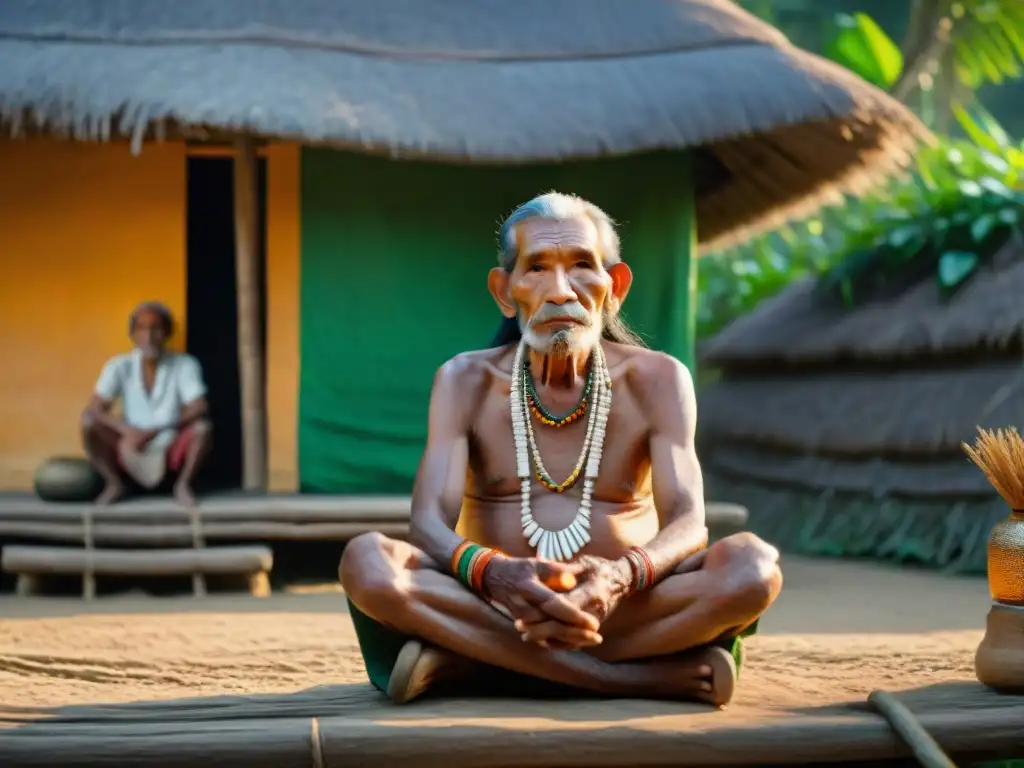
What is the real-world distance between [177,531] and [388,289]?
1.80 meters

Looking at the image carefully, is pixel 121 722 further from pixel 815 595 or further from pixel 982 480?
pixel 982 480

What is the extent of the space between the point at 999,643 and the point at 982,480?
514cm

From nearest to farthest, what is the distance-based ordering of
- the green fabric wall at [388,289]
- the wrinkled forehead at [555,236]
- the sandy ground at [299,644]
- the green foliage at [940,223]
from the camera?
1. the wrinkled forehead at [555,236]
2. the sandy ground at [299,644]
3. the green fabric wall at [388,289]
4. the green foliage at [940,223]

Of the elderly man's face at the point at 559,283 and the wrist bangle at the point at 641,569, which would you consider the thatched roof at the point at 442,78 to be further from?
the wrist bangle at the point at 641,569

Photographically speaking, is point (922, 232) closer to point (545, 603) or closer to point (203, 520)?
point (203, 520)

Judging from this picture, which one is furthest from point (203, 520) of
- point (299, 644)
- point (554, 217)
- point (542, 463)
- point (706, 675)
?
point (706, 675)

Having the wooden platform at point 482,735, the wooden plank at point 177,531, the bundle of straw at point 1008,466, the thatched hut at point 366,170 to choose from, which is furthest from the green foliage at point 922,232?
the wooden platform at point 482,735

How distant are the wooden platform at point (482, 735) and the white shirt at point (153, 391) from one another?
4.25 meters

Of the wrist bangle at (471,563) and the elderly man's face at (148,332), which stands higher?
the elderly man's face at (148,332)

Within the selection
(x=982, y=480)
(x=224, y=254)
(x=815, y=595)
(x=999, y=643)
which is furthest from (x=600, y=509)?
(x=224, y=254)

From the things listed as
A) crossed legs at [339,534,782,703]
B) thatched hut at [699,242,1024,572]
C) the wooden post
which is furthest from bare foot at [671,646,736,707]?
thatched hut at [699,242,1024,572]

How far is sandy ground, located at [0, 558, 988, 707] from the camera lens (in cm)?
420

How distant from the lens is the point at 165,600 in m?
7.11

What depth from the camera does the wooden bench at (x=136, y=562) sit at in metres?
7.16
